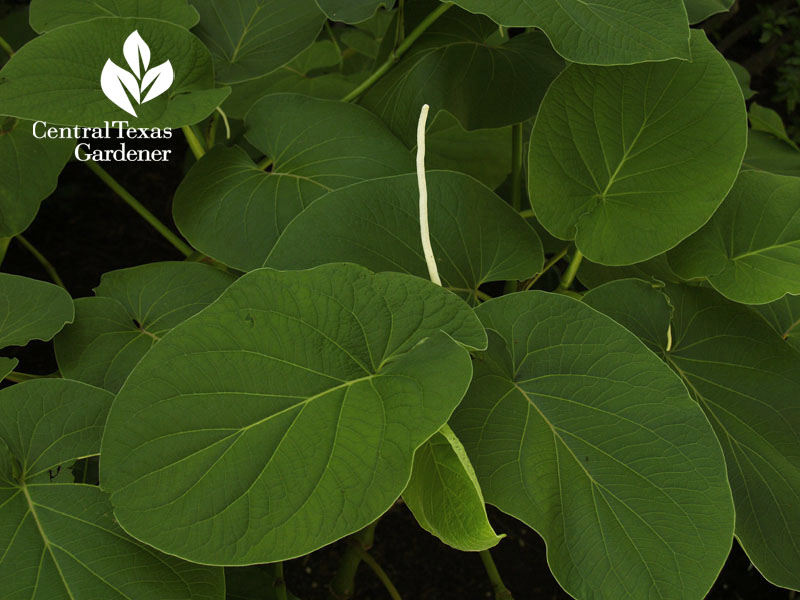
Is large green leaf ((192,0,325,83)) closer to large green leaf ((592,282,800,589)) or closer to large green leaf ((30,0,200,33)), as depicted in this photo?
large green leaf ((30,0,200,33))

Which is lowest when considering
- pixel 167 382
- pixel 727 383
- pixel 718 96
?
pixel 727 383

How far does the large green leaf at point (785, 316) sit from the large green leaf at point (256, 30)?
57cm

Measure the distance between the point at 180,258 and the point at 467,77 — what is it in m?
0.83

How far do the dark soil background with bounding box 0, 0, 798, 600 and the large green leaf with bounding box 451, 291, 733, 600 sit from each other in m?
0.63

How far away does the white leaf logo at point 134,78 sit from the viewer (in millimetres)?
622

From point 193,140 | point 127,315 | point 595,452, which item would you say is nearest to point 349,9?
point 193,140

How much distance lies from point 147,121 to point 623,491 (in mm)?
491

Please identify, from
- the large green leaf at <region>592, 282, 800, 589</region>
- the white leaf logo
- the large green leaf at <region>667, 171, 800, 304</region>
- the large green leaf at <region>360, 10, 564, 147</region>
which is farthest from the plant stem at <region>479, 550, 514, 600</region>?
the white leaf logo

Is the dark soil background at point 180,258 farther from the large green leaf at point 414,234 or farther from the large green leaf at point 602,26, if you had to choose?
the large green leaf at point 602,26

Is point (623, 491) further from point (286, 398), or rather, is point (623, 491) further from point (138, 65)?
point (138, 65)

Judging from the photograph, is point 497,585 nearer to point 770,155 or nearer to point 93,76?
point 93,76

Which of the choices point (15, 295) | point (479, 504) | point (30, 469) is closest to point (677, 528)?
point (479, 504)

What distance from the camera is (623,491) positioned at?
46 centimetres

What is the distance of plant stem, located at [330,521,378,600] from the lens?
83 cm
